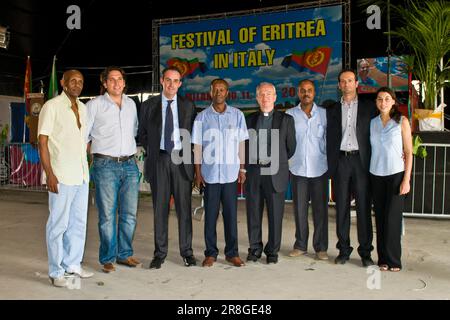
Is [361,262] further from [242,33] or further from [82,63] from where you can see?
[82,63]

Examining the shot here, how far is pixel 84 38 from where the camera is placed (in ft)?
42.3

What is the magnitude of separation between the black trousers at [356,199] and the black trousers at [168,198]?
1.18 metres

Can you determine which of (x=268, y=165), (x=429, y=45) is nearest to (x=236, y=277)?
(x=268, y=165)

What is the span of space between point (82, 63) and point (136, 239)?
900 cm

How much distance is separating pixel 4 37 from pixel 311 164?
9.23 metres

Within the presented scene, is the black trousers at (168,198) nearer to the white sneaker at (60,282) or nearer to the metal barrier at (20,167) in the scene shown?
the white sneaker at (60,282)

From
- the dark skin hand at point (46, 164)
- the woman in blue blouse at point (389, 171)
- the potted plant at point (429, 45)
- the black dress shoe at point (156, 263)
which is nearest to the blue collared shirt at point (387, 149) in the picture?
the woman in blue blouse at point (389, 171)

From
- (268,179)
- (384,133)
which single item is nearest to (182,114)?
(268,179)

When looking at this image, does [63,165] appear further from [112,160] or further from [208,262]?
[208,262]

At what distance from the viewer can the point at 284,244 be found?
4.90 meters

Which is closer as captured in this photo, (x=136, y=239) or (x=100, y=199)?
(x=100, y=199)

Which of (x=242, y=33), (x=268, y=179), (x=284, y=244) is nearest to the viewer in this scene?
(x=268, y=179)

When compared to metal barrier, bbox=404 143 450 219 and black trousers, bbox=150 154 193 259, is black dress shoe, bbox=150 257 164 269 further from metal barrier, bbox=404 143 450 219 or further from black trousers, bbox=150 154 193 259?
metal barrier, bbox=404 143 450 219

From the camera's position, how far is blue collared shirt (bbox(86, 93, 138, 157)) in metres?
3.83
